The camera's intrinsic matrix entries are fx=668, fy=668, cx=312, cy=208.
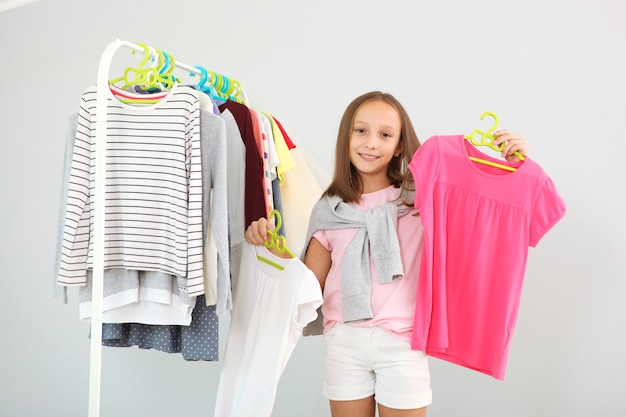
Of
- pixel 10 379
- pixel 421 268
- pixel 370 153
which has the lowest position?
pixel 10 379

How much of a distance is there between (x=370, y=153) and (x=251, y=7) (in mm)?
1231

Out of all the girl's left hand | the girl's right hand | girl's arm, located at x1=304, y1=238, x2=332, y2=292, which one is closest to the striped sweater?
the girl's right hand

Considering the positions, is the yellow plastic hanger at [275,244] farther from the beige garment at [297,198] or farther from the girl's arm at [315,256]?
the beige garment at [297,198]

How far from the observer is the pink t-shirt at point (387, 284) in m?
1.75

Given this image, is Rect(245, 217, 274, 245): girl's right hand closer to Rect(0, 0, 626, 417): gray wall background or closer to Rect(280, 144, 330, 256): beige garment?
Rect(280, 144, 330, 256): beige garment

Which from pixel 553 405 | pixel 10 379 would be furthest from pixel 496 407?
pixel 10 379

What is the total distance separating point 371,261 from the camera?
5.96ft

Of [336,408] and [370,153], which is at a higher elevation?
[370,153]

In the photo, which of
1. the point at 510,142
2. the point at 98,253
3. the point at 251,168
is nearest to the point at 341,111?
the point at 251,168

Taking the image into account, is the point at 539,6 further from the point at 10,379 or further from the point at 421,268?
the point at 10,379

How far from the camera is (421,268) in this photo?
1.75 meters

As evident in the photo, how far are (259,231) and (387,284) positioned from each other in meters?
0.39

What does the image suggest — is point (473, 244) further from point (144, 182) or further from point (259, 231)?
point (144, 182)

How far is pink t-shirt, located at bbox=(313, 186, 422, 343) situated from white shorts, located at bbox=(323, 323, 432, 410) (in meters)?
0.03
